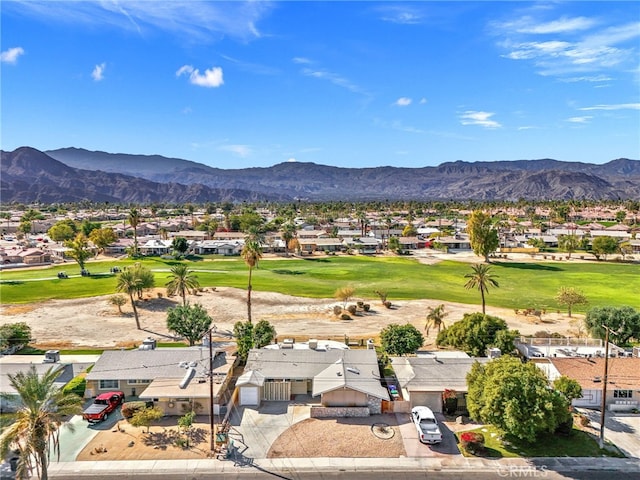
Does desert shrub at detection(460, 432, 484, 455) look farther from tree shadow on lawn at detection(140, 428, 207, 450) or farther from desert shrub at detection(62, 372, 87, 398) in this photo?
desert shrub at detection(62, 372, 87, 398)

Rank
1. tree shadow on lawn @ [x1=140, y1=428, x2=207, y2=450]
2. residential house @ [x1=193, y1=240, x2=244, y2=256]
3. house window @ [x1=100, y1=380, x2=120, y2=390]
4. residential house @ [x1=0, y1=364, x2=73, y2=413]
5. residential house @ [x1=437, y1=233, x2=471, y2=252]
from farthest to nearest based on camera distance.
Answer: residential house @ [x1=437, y1=233, x2=471, y2=252] → residential house @ [x1=193, y1=240, x2=244, y2=256] → house window @ [x1=100, y1=380, x2=120, y2=390] → residential house @ [x1=0, y1=364, x2=73, y2=413] → tree shadow on lawn @ [x1=140, y1=428, x2=207, y2=450]

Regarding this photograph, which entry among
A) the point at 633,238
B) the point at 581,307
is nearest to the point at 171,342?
the point at 581,307

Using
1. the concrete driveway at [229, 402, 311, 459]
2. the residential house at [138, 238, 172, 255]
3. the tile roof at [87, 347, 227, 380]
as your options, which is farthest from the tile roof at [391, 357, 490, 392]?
the residential house at [138, 238, 172, 255]

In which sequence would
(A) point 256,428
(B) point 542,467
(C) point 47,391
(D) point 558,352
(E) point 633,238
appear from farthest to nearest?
(E) point 633,238 → (D) point 558,352 → (A) point 256,428 → (B) point 542,467 → (C) point 47,391

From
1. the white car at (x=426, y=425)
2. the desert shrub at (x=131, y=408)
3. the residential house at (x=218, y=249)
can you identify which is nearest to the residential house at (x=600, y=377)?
the white car at (x=426, y=425)

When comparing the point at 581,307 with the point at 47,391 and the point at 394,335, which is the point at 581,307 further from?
the point at 47,391
